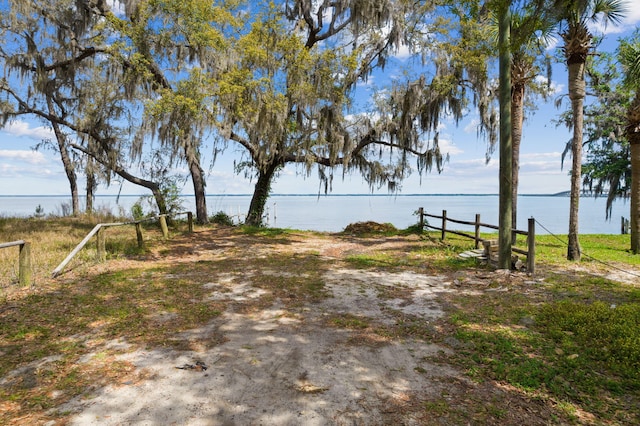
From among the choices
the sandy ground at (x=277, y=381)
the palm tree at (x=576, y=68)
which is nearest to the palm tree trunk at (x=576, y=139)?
the palm tree at (x=576, y=68)

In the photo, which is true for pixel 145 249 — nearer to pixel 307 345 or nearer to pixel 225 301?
pixel 225 301

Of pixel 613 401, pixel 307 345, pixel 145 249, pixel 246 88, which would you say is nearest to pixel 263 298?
pixel 307 345

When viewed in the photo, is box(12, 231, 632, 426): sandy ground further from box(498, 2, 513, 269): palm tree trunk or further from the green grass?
box(498, 2, 513, 269): palm tree trunk

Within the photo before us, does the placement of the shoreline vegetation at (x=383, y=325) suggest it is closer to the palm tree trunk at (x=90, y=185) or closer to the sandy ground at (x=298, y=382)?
the sandy ground at (x=298, y=382)

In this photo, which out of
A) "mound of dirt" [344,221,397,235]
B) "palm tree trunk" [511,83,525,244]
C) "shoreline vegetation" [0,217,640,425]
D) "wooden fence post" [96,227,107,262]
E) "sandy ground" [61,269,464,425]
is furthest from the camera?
"mound of dirt" [344,221,397,235]

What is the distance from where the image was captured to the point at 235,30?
16312 mm

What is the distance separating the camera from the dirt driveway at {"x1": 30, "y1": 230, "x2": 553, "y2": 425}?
3135 mm

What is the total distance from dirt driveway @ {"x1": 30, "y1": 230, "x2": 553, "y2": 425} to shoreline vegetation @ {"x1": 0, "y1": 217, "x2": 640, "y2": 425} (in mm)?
36

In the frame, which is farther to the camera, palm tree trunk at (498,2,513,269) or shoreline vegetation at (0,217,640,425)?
palm tree trunk at (498,2,513,269)

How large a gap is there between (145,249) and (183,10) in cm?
921

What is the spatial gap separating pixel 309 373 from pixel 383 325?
185cm

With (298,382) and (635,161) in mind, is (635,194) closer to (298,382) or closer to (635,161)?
(635,161)

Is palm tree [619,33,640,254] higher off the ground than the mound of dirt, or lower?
higher

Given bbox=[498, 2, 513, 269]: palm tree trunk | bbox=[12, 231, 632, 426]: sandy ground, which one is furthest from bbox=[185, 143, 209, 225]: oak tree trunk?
bbox=[498, 2, 513, 269]: palm tree trunk
